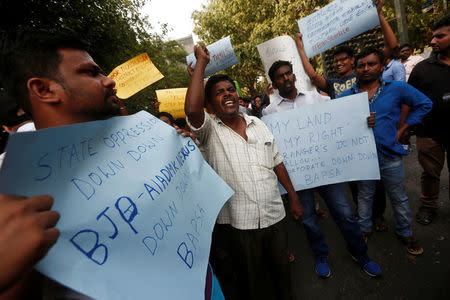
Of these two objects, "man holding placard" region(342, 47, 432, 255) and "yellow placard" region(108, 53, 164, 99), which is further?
"yellow placard" region(108, 53, 164, 99)

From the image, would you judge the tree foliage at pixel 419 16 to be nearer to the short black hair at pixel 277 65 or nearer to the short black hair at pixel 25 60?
the short black hair at pixel 277 65

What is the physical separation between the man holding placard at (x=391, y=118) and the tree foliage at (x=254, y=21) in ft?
29.7

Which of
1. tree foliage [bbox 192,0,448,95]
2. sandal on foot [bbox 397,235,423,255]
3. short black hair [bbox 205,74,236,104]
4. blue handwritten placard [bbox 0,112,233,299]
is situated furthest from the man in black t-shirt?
tree foliage [bbox 192,0,448,95]

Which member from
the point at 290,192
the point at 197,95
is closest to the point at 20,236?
the point at 197,95

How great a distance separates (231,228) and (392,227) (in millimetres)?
2340

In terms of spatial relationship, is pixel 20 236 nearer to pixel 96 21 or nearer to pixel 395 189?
pixel 395 189

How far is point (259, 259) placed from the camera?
1.60m

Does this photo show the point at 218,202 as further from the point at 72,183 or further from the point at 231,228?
the point at 72,183

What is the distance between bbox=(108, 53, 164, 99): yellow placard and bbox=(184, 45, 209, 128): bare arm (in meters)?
1.28

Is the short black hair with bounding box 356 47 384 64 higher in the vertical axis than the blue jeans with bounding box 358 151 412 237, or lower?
higher

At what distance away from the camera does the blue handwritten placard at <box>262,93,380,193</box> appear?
6.51 feet

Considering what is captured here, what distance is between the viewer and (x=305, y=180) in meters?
2.04

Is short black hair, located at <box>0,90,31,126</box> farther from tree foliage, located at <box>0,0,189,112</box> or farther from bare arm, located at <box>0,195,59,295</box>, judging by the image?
tree foliage, located at <box>0,0,189,112</box>

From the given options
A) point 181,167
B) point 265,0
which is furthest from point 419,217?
point 265,0
